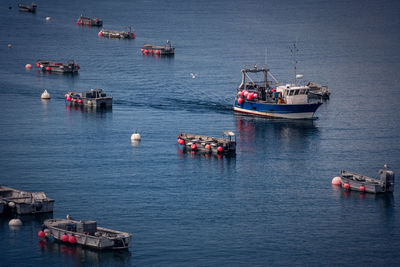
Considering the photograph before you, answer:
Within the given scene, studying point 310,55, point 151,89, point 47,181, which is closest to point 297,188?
point 47,181

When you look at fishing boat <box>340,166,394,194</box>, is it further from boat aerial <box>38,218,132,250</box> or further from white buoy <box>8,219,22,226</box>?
white buoy <box>8,219,22,226</box>

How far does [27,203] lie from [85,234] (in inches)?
432

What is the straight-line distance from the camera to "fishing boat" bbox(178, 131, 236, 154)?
110 m

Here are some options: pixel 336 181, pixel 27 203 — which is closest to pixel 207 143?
pixel 336 181

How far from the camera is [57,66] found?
17150cm

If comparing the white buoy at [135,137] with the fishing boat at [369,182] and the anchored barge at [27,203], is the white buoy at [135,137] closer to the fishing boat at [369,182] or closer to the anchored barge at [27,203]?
the anchored barge at [27,203]

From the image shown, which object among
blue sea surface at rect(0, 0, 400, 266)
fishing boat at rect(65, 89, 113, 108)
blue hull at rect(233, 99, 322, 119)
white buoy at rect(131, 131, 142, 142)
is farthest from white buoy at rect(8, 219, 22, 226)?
blue hull at rect(233, 99, 322, 119)

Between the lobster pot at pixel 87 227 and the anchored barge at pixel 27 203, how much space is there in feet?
29.4

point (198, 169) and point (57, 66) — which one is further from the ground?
point (57, 66)

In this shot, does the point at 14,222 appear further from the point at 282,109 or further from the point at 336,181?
the point at 282,109

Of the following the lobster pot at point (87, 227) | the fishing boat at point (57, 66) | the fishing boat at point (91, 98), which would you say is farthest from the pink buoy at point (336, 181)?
the fishing boat at point (57, 66)

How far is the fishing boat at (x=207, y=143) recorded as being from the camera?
110m

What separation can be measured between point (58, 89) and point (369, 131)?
59904 mm

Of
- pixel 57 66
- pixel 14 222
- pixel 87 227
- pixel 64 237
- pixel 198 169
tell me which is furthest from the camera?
pixel 57 66
